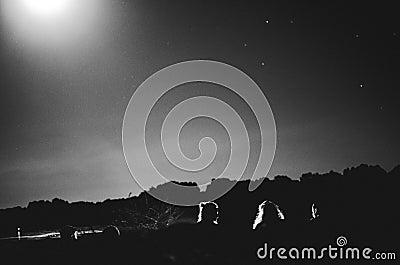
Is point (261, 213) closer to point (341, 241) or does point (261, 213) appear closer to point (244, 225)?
point (244, 225)

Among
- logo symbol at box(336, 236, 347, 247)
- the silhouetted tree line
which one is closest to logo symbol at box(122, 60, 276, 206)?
the silhouetted tree line

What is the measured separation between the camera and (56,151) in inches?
221

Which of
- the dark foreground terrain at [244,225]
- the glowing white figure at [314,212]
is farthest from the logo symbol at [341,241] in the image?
the glowing white figure at [314,212]

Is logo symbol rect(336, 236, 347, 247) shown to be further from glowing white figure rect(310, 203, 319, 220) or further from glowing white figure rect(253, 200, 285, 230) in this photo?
glowing white figure rect(253, 200, 285, 230)

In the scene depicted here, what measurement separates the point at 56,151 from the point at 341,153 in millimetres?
2049

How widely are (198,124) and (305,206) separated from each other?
95 cm

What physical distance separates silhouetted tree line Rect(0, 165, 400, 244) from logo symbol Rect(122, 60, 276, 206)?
11cm

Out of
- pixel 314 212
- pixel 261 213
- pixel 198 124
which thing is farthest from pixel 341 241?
pixel 198 124

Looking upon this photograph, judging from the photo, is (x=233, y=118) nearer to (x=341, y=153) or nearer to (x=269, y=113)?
(x=269, y=113)

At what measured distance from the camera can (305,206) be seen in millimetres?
5395

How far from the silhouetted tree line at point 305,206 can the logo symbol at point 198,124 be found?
4.2 inches

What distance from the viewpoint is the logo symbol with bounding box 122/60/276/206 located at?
544cm

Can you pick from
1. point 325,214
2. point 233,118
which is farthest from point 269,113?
point 325,214

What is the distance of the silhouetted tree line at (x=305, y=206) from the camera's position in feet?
17.6
